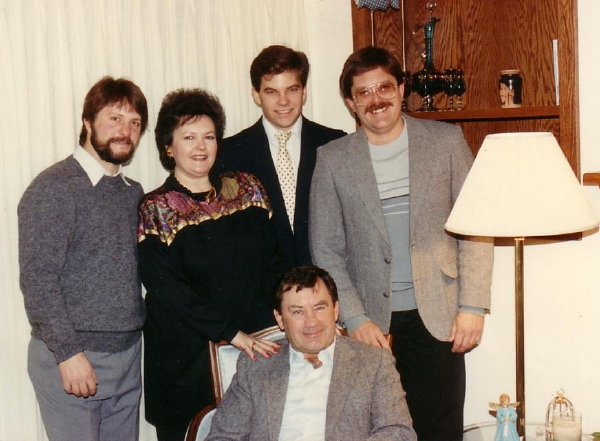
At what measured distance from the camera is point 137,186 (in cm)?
258

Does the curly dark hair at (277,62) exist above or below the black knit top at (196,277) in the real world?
above

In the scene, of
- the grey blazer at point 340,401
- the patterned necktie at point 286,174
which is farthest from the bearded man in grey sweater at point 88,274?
the patterned necktie at point 286,174

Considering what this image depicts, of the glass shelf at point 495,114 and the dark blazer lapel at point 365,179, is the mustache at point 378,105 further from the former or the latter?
the glass shelf at point 495,114

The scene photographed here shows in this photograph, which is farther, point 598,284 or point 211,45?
point 211,45

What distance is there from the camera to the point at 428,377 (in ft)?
8.41

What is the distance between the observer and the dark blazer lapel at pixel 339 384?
2.15 m

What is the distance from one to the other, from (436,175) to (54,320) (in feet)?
4.24

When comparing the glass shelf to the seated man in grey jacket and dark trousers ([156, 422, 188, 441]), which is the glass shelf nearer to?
the seated man in grey jacket

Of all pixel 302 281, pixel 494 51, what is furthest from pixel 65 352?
pixel 494 51

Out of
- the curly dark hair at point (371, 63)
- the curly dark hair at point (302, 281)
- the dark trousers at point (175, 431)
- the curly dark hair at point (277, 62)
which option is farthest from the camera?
the curly dark hair at point (277, 62)

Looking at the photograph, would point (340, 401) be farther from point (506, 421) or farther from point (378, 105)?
point (378, 105)

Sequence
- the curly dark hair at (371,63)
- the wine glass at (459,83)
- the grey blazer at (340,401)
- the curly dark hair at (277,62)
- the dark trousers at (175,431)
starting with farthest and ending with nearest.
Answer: the wine glass at (459,83) < the curly dark hair at (277,62) < the dark trousers at (175,431) < the curly dark hair at (371,63) < the grey blazer at (340,401)

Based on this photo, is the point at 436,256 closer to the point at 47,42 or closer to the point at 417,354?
the point at 417,354

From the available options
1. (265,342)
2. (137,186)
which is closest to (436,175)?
(265,342)
